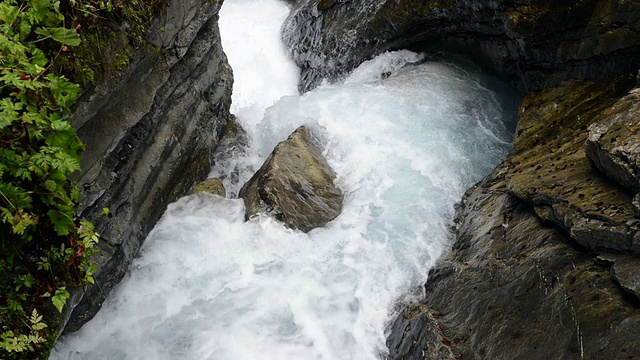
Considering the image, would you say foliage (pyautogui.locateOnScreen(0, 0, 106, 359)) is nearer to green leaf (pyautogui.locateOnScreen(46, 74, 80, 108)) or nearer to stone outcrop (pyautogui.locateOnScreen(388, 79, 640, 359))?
green leaf (pyautogui.locateOnScreen(46, 74, 80, 108))

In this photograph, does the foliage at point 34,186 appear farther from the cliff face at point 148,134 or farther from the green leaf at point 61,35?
the cliff face at point 148,134

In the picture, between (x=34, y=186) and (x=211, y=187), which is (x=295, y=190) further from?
(x=34, y=186)

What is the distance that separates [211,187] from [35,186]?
5.86 meters

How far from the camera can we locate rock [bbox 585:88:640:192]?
21.4 ft

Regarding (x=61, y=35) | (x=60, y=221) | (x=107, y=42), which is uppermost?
(x=61, y=35)

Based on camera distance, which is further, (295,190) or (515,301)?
(295,190)

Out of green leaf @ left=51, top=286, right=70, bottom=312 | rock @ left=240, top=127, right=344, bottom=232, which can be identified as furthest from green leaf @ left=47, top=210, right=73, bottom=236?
rock @ left=240, top=127, right=344, bottom=232

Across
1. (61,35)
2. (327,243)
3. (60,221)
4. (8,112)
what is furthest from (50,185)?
(327,243)

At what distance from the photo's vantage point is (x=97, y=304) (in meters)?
7.92

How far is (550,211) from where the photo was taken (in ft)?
24.8

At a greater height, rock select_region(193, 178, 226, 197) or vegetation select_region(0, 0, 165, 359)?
vegetation select_region(0, 0, 165, 359)

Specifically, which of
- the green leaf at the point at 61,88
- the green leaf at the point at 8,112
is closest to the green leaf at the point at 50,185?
the green leaf at the point at 8,112

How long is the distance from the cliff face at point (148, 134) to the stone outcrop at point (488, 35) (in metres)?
5.69

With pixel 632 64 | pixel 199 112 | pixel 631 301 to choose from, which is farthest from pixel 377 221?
pixel 632 64
